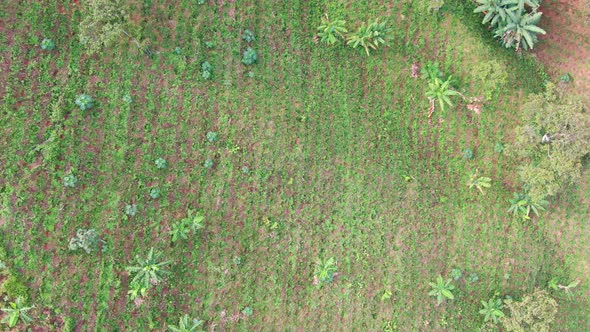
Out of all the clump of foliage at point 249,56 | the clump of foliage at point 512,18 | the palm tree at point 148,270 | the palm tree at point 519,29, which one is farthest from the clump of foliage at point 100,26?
the palm tree at point 519,29

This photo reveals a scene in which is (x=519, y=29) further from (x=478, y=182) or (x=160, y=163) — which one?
(x=160, y=163)

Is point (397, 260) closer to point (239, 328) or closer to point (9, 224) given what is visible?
point (239, 328)

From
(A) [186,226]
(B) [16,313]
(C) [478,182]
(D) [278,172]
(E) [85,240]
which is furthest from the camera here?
(C) [478,182]

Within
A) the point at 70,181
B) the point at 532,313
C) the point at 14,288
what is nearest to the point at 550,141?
the point at 532,313

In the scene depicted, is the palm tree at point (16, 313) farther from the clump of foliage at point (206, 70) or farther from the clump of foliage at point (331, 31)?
the clump of foliage at point (331, 31)

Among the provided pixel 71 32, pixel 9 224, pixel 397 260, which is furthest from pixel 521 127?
pixel 9 224

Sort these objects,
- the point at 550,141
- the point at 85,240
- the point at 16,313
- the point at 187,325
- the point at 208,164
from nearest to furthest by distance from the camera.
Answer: the point at 16,313
the point at 85,240
the point at 187,325
the point at 208,164
the point at 550,141
